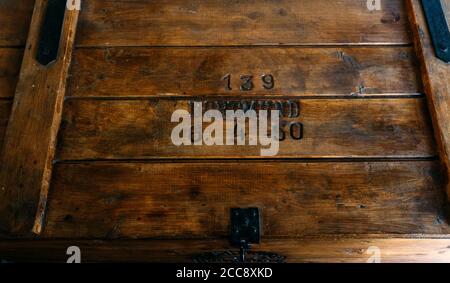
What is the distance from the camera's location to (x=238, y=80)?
1.37 meters

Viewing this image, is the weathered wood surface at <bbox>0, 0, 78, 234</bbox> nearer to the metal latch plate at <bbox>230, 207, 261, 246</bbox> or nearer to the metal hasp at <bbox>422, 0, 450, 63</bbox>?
the metal latch plate at <bbox>230, 207, 261, 246</bbox>

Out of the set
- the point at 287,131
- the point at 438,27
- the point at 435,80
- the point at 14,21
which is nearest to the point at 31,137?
the point at 14,21

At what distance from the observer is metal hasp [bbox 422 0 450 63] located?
1365 mm

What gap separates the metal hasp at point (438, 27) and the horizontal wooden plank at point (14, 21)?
155 cm

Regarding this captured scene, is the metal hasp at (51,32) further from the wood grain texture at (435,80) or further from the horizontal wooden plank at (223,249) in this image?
the wood grain texture at (435,80)

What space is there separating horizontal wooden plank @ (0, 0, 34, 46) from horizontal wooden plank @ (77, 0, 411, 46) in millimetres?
238

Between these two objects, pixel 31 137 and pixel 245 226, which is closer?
pixel 245 226

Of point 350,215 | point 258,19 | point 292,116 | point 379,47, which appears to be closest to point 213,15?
point 258,19

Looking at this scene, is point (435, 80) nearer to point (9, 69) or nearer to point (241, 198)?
point (241, 198)

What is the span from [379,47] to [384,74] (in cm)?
12

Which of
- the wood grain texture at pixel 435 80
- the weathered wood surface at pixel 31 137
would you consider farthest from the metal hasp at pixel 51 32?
the wood grain texture at pixel 435 80

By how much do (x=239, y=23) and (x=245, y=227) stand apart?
2.59 ft

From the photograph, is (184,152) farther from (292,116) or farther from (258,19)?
(258,19)

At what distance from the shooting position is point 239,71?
139cm
